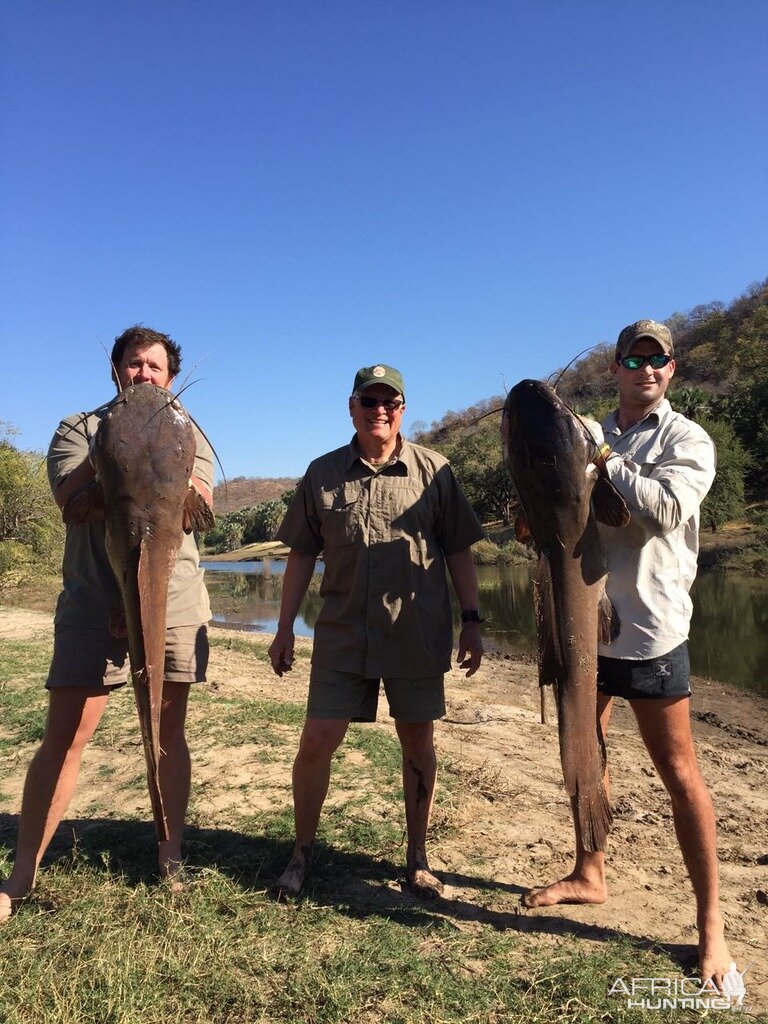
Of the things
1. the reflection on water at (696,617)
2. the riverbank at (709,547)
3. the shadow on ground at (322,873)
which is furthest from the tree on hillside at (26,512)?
the shadow on ground at (322,873)

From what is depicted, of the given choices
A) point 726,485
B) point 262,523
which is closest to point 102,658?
point 726,485

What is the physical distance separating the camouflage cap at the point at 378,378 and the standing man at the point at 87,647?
0.79 metres

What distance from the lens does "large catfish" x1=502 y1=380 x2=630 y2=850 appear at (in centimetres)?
252

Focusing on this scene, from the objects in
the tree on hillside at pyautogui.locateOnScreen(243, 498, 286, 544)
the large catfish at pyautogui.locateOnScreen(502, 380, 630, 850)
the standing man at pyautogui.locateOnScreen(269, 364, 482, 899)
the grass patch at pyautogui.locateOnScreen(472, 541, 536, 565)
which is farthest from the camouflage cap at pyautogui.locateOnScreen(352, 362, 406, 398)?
the tree on hillside at pyautogui.locateOnScreen(243, 498, 286, 544)

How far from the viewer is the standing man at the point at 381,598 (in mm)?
3203

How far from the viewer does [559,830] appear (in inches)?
159

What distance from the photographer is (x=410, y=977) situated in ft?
8.31

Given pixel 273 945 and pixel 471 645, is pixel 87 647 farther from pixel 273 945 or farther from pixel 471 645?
pixel 471 645

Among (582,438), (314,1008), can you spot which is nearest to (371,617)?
(582,438)

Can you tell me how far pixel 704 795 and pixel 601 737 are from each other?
0.47 meters

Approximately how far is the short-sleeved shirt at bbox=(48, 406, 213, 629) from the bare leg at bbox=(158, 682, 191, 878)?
1.18 feet

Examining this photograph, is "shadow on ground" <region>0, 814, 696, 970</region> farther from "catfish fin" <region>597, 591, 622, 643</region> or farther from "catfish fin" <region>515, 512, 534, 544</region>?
"catfish fin" <region>515, 512, 534, 544</region>

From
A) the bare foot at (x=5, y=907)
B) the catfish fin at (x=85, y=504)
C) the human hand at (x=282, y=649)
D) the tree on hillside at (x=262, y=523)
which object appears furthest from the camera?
the tree on hillside at (x=262, y=523)

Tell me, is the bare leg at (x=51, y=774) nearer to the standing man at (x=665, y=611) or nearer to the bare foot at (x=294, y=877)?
the bare foot at (x=294, y=877)
